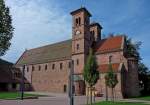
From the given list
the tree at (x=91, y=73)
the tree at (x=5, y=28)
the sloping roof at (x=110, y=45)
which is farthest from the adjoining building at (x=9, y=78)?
the tree at (x=5, y=28)

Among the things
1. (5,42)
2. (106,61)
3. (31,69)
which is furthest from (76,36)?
(5,42)

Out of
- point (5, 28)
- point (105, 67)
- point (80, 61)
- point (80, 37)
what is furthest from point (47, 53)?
point (5, 28)

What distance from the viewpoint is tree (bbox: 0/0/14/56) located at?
2453cm

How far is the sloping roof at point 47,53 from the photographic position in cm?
6830

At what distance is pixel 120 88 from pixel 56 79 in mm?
21713

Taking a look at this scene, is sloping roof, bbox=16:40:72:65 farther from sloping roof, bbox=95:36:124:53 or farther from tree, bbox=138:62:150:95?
tree, bbox=138:62:150:95

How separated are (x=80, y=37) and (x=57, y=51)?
37.9ft

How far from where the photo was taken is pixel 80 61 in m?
60.9

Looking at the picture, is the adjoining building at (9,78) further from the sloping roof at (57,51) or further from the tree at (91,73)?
the tree at (91,73)

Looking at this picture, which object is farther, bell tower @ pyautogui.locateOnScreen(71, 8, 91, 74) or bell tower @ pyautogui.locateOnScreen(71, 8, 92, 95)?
bell tower @ pyautogui.locateOnScreen(71, 8, 91, 74)

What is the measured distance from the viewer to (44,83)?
236 feet

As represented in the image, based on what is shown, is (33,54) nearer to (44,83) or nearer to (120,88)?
(44,83)

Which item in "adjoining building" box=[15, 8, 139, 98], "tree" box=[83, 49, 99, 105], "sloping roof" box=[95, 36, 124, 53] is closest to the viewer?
"tree" box=[83, 49, 99, 105]

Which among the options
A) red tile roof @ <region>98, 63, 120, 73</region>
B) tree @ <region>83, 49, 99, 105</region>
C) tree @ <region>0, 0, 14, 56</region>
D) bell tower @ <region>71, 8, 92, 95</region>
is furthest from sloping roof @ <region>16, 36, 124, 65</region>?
tree @ <region>0, 0, 14, 56</region>
